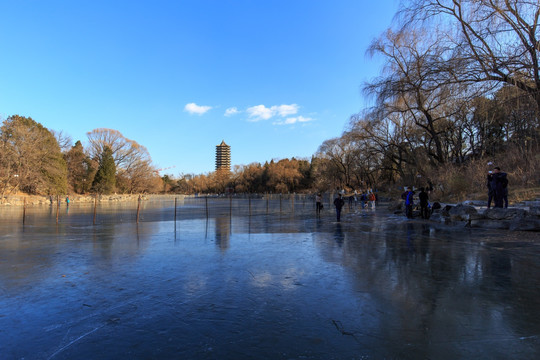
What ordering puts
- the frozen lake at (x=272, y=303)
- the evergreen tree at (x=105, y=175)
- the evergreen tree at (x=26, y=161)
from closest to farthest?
the frozen lake at (x=272, y=303)
the evergreen tree at (x=26, y=161)
the evergreen tree at (x=105, y=175)

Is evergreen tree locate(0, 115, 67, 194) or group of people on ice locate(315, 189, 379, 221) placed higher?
evergreen tree locate(0, 115, 67, 194)

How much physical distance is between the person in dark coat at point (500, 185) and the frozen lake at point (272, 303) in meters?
3.94

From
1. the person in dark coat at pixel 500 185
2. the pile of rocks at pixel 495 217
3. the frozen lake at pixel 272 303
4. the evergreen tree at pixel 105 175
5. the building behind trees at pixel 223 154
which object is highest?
the building behind trees at pixel 223 154

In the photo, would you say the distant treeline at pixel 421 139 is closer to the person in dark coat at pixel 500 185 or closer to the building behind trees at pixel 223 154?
the person in dark coat at pixel 500 185

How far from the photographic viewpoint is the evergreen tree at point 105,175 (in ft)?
205

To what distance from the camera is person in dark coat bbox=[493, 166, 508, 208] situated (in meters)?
11.4

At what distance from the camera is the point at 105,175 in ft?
206

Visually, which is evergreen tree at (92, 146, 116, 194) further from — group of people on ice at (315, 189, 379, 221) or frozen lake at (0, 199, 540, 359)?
frozen lake at (0, 199, 540, 359)

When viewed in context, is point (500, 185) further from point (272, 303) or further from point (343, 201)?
point (272, 303)

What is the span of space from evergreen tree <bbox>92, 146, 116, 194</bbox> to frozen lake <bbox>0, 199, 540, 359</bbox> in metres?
60.6

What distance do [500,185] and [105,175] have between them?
65.6 metres

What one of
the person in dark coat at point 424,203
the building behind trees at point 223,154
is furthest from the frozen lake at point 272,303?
the building behind trees at point 223,154

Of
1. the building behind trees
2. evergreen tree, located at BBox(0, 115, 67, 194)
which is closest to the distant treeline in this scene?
evergreen tree, located at BBox(0, 115, 67, 194)

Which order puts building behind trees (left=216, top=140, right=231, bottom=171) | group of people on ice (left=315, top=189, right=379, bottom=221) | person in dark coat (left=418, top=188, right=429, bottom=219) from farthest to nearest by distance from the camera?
1. building behind trees (left=216, top=140, right=231, bottom=171)
2. person in dark coat (left=418, top=188, right=429, bottom=219)
3. group of people on ice (left=315, top=189, right=379, bottom=221)
